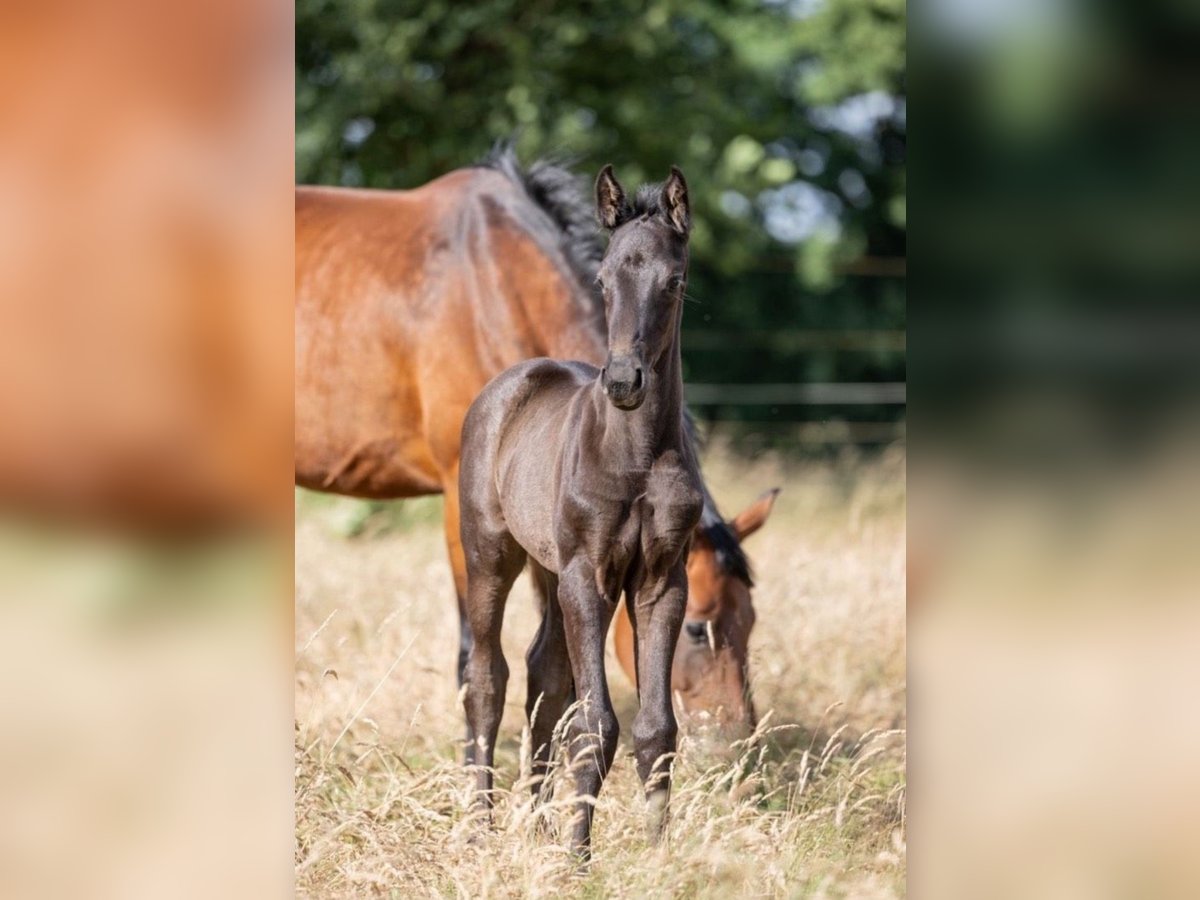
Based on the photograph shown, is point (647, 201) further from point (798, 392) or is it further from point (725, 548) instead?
point (798, 392)

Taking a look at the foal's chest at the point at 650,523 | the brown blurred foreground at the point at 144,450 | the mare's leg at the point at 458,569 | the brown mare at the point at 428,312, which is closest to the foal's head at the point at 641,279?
the foal's chest at the point at 650,523

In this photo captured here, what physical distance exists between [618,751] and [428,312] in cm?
191

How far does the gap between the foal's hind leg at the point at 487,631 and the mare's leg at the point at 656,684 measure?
2.09ft

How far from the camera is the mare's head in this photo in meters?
4.22

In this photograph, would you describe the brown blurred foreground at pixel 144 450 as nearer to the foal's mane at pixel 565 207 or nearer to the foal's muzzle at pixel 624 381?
the foal's muzzle at pixel 624 381

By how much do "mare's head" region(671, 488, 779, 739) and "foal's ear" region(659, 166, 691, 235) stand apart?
131 centimetres

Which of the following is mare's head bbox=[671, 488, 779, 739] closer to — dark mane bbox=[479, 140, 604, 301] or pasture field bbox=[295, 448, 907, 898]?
pasture field bbox=[295, 448, 907, 898]

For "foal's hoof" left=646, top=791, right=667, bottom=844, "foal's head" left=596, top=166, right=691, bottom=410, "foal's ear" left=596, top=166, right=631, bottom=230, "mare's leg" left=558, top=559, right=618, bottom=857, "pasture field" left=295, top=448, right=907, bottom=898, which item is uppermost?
"foal's ear" left=596, top=166, right=631, bottom=230

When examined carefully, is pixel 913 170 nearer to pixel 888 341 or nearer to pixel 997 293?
pixel 997 293

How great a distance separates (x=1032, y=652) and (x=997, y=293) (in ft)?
1.70

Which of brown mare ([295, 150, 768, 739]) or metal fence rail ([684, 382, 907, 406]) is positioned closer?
brown mare ([295, 150, 768, 739])

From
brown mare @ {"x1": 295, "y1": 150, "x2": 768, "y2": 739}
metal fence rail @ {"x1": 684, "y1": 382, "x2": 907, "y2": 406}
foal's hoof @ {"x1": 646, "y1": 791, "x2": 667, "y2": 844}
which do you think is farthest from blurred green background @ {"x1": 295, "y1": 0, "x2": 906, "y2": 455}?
foal's hoof @ {"x1": 646, "y1": 791, "x2": 667, "y2": 844}

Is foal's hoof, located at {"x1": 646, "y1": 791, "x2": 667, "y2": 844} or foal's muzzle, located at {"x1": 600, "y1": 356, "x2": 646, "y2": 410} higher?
foal's muzzle, located at {"x1": 600, "y1": 356, "x2": 646, "y2": 410}

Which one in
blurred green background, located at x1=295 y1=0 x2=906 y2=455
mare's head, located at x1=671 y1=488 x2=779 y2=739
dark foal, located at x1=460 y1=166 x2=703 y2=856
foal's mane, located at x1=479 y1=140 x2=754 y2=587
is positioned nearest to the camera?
dark foal, located at x1=460 y1=166 x2=703 y2=856
